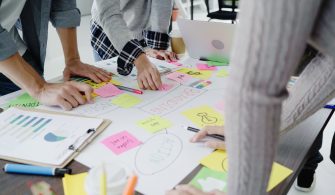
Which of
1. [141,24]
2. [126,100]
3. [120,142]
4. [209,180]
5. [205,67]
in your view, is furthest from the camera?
[141,24]

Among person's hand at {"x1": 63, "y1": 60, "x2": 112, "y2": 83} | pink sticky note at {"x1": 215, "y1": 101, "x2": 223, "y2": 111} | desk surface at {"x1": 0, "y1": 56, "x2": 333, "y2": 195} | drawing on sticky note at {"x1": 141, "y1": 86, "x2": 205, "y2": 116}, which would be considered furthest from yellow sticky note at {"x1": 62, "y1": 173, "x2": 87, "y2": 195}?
person's hand at {"x1": 63, "y1": 60, "x2": 112, "y2": 83}

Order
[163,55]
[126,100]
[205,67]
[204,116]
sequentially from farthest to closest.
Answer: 1. [163,55]
2. [205,67]
3. [126,100]
4. [204,116]

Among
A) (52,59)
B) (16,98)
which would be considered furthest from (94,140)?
(52,59)

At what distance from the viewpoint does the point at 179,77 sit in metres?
1.08

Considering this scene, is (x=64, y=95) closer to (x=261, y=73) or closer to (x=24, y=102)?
(x=24, y=102)

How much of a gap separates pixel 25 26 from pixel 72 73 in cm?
22

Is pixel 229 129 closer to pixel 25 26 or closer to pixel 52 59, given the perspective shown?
pixel 25 26

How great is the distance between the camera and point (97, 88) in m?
1.00

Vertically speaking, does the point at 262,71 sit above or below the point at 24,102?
above

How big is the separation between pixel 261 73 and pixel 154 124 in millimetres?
502

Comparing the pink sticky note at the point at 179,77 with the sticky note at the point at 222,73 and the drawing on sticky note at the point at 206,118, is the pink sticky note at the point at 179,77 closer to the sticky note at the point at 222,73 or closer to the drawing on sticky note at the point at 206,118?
→ the sticky note at the point at 222,73

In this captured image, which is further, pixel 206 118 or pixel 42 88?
pixel 42 88

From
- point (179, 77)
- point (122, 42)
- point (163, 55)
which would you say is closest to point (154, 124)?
point (179, 77)

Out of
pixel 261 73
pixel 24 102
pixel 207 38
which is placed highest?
pixel 261 73
